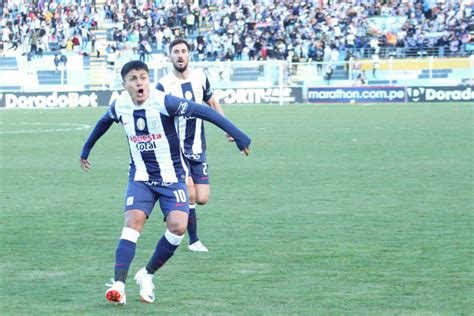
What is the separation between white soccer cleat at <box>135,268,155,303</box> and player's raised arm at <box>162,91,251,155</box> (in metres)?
1.18

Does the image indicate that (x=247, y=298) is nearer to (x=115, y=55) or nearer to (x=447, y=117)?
(x=447, y=117)

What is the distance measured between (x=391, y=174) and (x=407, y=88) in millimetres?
25814

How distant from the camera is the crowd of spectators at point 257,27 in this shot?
151ft

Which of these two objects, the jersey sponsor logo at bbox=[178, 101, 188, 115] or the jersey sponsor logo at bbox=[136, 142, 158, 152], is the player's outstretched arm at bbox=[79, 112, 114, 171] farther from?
the jersey sponsor logo at bbox=[178, 101, 188, 115]

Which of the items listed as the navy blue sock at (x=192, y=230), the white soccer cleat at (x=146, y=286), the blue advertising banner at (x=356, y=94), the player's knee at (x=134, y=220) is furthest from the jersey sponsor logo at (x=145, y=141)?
the blue advertising banner at (x=356, y=94)

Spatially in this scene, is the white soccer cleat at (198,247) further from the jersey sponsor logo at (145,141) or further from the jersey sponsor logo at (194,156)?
the jersey sponsor logo at (145,141)

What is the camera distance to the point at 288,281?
313 inches

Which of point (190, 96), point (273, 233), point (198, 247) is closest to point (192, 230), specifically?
point (198, 247)

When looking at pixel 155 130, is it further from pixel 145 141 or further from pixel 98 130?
pixel 98 130

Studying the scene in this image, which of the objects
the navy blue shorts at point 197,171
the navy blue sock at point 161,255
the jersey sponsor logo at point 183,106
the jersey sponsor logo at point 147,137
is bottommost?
the navy blue sock at point 161,255

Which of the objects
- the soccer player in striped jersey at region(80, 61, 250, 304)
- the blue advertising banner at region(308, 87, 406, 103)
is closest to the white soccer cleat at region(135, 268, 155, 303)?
the soccer player in striped jersey at region(80, 61, 250, 304)

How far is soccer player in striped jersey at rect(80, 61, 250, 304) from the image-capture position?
7.45 meters

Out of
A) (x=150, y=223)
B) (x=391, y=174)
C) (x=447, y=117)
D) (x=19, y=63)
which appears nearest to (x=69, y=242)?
(x=150, y=223)

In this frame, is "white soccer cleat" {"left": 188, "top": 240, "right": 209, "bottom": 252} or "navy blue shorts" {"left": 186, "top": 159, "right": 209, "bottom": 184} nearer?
"white soccer cleat" {"left": 188, "top": 240, "right": 209, "bottom": 252}
